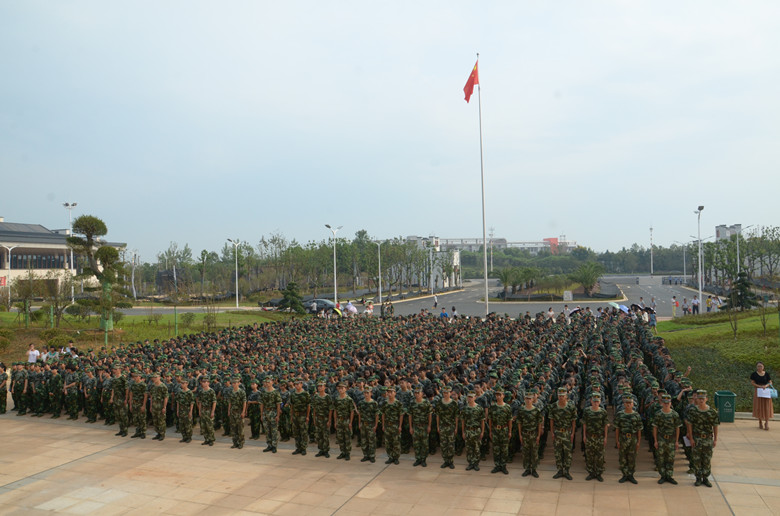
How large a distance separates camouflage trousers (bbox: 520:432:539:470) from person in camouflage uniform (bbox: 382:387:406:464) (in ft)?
7.37

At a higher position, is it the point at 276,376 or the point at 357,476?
the point at 276,376

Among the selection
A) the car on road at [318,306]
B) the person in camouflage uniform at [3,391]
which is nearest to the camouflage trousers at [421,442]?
the person in camouflage uniform at [3,391]

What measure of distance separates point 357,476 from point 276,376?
15.4ft

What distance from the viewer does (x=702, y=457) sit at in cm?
916

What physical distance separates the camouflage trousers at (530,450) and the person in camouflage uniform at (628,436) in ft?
4.38

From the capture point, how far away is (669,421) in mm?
9172

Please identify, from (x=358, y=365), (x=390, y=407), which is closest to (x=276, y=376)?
(x=358, y=365)

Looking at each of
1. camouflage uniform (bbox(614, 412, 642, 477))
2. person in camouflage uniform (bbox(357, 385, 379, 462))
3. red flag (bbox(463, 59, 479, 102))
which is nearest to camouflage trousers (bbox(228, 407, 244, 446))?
person in camouflage uniform (bbox(357, 385, 379, 462))

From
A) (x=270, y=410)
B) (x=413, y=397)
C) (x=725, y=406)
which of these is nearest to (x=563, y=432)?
(x=413, y=397)

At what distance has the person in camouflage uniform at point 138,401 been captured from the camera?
42.8 feet

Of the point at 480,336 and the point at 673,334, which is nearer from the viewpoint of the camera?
the point at 480,336

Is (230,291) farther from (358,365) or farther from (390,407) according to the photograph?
(390,407)

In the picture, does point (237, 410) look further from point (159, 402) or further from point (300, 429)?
point (159, 402)

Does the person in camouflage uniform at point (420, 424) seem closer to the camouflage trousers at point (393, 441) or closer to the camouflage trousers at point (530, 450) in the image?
the camouflage trousers at point (393, 441)
